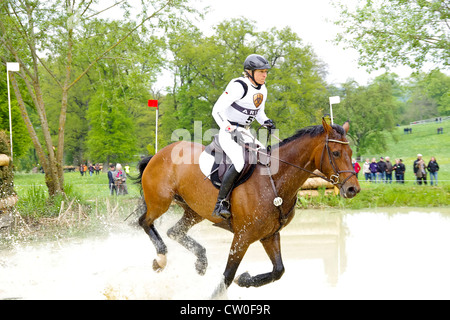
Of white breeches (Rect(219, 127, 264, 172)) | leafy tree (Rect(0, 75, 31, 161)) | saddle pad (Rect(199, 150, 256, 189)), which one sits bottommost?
saddle pad (Rect(199, 150, 256, 189))

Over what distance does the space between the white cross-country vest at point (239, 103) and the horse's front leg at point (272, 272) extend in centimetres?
143

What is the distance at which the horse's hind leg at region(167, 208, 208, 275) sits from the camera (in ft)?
19.6

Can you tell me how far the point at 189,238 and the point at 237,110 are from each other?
6.90 feet

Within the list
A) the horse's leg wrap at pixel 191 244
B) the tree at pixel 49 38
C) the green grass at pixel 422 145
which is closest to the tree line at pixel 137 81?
the tree at pixel 49 38

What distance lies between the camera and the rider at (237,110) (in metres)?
4.96

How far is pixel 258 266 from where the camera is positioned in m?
6.88

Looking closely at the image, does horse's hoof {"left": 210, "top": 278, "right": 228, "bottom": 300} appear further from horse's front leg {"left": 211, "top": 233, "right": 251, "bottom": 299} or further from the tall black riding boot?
the tall black riding boot

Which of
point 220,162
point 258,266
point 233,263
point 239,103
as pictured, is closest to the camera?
point 233,263

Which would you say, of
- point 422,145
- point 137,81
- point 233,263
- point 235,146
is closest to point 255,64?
point 235,146

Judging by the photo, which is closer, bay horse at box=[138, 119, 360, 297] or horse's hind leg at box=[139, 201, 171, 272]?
bay horse at box=[138, 119, 360, 297]

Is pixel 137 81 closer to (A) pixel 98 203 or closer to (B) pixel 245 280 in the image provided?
(A) pixel 98 203

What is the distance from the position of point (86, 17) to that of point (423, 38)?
12772 millimetres

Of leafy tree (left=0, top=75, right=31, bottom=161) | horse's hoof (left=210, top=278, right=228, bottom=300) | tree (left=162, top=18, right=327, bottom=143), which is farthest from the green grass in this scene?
horse's hoof (left=210, top=278, right=228, bottom=300)

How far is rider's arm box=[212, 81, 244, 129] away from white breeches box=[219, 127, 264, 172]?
14cm
